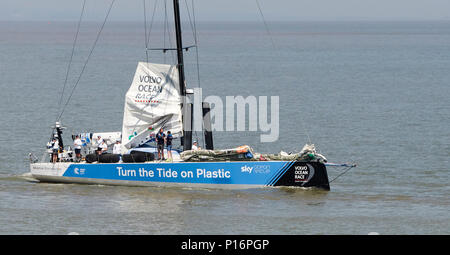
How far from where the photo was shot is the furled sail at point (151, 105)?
39.3 meters

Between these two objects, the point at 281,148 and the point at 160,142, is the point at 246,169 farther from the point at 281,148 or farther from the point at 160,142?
the point at 281,148

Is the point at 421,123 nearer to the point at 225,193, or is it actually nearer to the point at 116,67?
the point at 225,193

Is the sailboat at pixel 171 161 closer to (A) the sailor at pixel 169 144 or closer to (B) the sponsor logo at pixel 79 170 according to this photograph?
(B) the sponsor logo at pixel 79 170

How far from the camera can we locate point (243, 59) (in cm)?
11881

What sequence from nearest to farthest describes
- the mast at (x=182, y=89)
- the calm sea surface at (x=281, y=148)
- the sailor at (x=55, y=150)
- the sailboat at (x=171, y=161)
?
1. the calm sea surface at (x=281, y=148)
2. the sailboat at (x=171, y=161)
3. the mast at (x=182, y=89)
4. the sailor at (x=55, y=150)

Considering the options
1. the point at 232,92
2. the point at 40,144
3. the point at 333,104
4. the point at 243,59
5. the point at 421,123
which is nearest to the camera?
the point at 40,144

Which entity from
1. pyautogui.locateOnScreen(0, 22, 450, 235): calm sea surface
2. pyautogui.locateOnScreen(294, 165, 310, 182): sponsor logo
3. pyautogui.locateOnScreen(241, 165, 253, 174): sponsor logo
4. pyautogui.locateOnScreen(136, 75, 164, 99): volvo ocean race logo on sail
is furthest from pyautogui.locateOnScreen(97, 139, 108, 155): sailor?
pyautogui.locateOnScreen(294, 165, 310, 182): sponsor logo

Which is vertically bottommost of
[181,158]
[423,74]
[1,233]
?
[1,233]

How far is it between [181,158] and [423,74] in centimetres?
6669

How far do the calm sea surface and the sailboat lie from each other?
0.56 m

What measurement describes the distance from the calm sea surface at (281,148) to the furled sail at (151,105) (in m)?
3.13

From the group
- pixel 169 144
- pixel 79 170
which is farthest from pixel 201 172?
pixel 79 170

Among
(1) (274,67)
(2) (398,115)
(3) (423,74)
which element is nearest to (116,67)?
(1) (274,67)

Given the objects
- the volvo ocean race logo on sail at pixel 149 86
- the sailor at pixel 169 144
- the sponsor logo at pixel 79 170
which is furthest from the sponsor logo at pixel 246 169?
the sponsor logo at pixel 79 170
